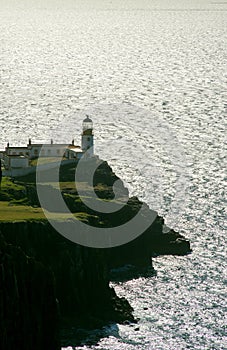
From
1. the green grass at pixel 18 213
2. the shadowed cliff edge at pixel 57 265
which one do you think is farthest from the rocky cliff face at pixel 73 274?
the green grass at pixel 18 213

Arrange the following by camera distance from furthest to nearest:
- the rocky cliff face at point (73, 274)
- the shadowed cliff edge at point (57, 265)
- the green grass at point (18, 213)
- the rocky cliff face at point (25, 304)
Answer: the green grass at point (18, 213) → the rocky cliff face at point (73, 274) → the shadowed cliff edge at point (57, 265) → the rocky cliff face at point (25, 304)

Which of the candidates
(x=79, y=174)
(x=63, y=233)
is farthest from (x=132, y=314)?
(x=79, y=174)

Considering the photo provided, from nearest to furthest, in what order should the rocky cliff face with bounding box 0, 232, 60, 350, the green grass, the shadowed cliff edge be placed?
the rocky cliff face with bounding box 0, 232, 60, 350
the shadowed cliff edge
the green grass

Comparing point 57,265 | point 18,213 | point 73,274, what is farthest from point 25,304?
point 18,213

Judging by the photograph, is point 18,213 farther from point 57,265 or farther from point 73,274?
point 73,274

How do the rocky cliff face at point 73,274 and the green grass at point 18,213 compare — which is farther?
the green grass at point 18,213

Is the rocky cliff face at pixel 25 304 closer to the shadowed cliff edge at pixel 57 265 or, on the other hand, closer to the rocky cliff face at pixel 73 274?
the shadowed cliff edge at pixel 57 265

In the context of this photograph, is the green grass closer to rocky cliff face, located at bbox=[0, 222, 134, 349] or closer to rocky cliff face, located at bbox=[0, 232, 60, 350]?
rocky cliff face, located at bbox=[0, 222, 134, 349]

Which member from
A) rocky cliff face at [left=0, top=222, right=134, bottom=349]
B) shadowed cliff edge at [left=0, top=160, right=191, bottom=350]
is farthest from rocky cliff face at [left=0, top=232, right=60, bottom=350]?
rocky cliff face at [left=0, top=222, right=134, bottom=349]
